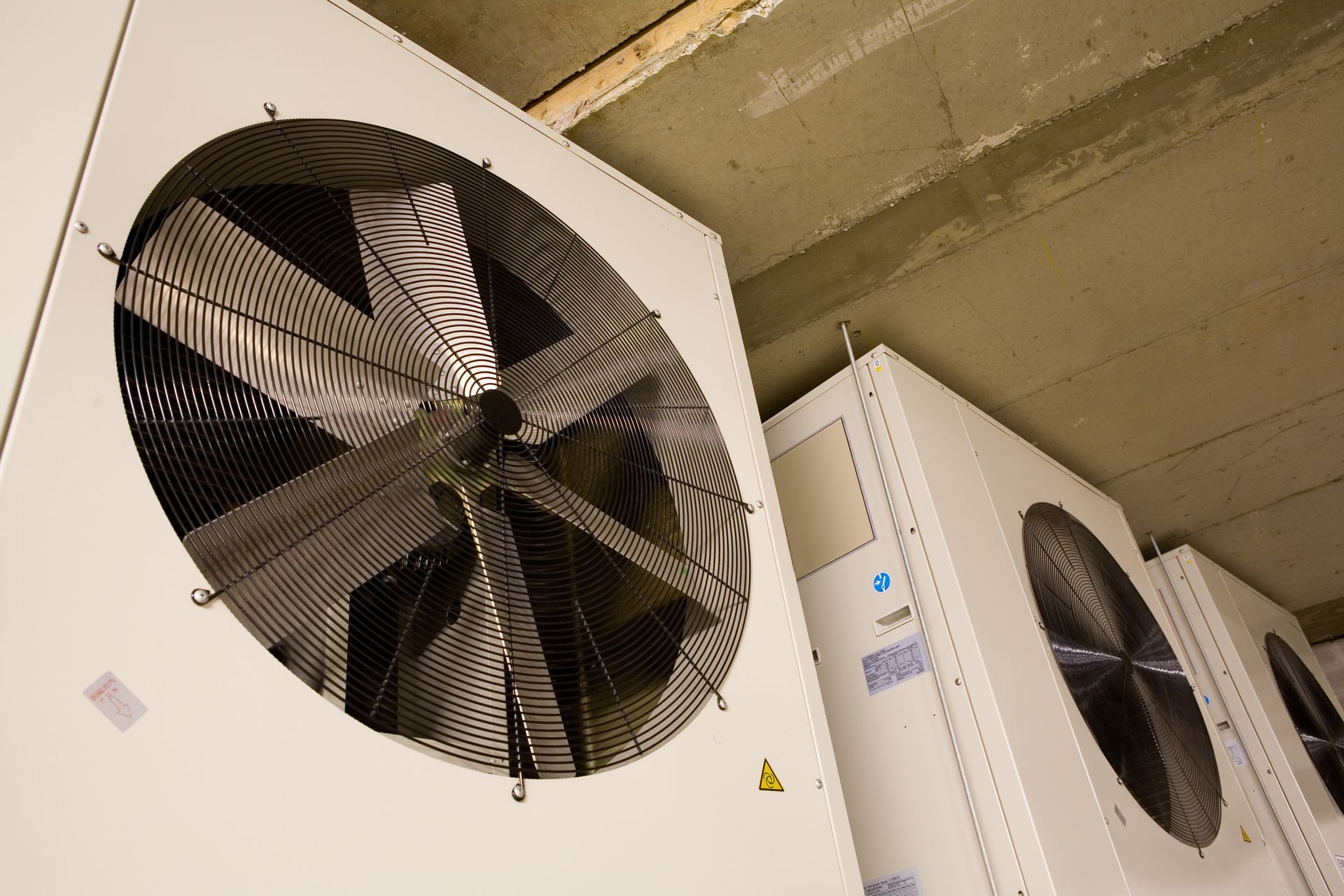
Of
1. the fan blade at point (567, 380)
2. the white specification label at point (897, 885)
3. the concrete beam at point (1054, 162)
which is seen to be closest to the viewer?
the fan blade at point (567, 380)

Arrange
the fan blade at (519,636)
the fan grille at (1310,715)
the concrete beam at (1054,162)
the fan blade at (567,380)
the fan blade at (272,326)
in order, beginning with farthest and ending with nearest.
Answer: the fan grille at (1310,715) < the concrete beam at (1054,162) < the fan blade at (567,380) < the fan blade at (519,636) < the fan blade at (272,326)

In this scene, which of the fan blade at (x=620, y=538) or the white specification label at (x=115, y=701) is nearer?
the white specification label at (x=115, y=701)

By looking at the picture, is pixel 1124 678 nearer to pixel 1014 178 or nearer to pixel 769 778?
pixel 1014 178

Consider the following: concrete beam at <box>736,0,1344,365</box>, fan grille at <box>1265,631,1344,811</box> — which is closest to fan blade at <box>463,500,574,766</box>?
concrete beam at <box>736,0,1344,365</box>

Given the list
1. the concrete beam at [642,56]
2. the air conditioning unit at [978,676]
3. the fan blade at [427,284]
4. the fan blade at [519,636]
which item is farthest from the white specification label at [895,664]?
the concrete beam at [642,56]

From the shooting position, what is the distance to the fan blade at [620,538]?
1236 mm

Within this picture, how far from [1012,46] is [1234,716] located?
109 inches

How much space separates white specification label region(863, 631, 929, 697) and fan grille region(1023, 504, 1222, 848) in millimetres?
434

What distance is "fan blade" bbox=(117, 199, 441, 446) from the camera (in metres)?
0.95

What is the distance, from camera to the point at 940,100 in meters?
2.11

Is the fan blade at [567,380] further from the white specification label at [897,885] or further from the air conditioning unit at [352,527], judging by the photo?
the white specification label at [897,885]

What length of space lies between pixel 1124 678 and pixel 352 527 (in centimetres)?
215

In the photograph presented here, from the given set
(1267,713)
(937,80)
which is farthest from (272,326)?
(1267,713)

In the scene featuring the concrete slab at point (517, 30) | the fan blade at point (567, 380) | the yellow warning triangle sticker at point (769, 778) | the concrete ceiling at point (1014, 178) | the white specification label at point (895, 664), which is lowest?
the yellow warning triangle sticker at point (769, 778)
